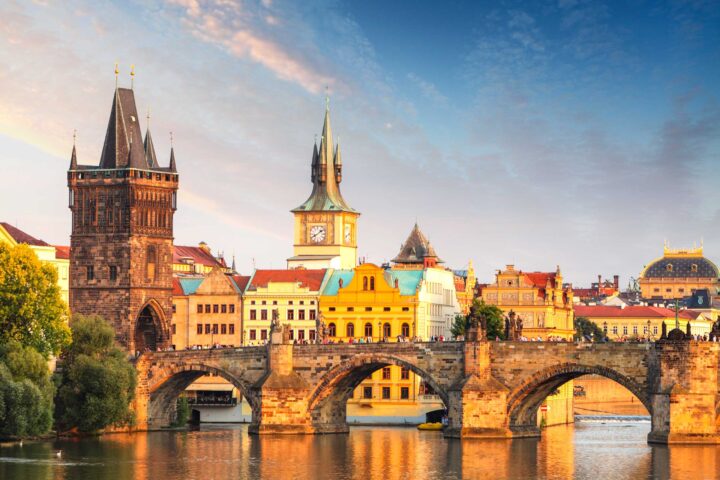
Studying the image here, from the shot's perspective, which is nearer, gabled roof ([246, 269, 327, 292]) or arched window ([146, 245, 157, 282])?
arched window ([146, 245, 157, 282])

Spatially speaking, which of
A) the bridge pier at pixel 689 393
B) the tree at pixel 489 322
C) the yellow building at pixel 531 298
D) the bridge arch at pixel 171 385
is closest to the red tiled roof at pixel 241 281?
the tree at pixel 489 322

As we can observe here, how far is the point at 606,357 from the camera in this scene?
110 m

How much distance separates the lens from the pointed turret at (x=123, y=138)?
436 feet

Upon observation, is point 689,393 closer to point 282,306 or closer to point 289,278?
point 282,306

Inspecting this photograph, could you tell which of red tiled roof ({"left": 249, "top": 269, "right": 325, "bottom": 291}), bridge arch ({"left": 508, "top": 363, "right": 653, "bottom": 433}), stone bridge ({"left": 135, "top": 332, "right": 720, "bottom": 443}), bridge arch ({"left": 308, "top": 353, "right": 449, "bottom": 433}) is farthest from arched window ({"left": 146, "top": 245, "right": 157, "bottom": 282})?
bridge arch ({"left": 508, "top": 363, "right": 653, "bottom": 433})

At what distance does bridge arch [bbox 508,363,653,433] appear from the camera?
360ft

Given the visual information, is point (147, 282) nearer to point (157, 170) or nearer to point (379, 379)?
point (157, 170)

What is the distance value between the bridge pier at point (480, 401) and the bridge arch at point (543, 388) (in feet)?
2.66

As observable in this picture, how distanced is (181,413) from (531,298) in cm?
4628

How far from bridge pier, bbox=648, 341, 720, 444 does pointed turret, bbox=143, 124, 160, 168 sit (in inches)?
1738

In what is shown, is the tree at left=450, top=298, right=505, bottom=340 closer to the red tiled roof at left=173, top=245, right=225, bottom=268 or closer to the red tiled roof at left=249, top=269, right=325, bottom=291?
the red tiled roof at left=249, top=269, right=325, bottom=291

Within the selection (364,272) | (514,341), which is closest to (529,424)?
(514,341)

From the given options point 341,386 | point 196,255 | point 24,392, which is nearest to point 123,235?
point 341,386

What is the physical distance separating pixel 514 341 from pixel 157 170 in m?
33.5
